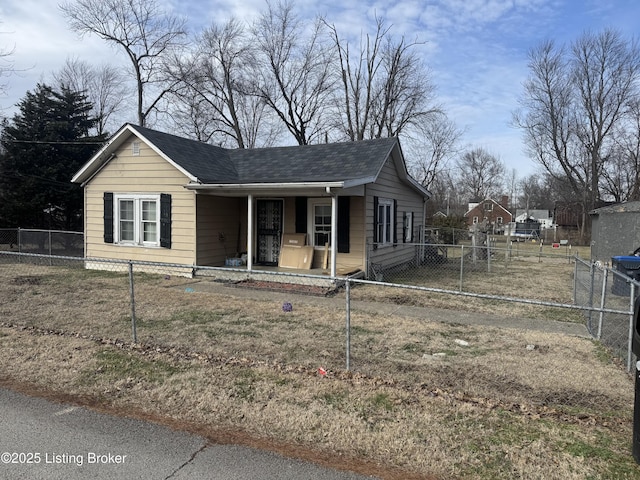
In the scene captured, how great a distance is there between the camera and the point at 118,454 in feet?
10.8

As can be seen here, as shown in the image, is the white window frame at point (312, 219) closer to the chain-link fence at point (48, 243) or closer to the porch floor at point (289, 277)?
the porch floor at point (289, 277)

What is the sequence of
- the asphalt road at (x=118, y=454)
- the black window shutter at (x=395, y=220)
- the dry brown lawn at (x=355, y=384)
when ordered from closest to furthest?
the asphalt road at (x=118, y=454) → the dry brown lawn at (x=355, y=384) → the black window shutter at (x=395, y=220)

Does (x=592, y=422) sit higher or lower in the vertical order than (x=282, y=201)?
lower

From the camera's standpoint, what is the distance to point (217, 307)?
28.9ft

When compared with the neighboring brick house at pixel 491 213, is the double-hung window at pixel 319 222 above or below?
below

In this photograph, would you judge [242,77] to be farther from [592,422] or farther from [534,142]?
[592,422]

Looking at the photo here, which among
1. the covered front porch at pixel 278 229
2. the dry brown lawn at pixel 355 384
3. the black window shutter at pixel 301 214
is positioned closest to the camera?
the dry brown lawn at pixel 355 384

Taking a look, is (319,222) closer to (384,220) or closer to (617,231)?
(384,220)

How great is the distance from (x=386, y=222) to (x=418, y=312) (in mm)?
6068

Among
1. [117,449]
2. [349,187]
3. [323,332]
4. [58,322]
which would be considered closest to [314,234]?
[349,187]

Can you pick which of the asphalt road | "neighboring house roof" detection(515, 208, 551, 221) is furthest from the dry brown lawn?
"neighboring house roof" detection(515, 208, 551, 221)

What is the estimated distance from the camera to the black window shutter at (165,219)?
13.0 meters

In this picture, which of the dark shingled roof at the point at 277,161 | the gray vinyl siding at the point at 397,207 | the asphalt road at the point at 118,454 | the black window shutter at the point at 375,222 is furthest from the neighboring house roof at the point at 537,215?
the asphalt road at the point at 118,454

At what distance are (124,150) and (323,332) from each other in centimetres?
989
